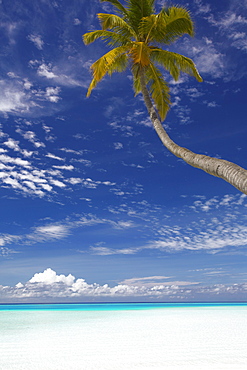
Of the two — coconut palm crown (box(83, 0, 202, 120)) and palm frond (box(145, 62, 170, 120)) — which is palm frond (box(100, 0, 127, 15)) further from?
palm frond (box(145, 62, 170, 120))

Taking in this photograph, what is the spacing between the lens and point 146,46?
357 inches

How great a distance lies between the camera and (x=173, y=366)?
26.2 ft

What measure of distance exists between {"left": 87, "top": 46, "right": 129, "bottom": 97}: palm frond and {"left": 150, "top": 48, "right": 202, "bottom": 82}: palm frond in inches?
38.8

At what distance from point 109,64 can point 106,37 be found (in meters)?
1.41

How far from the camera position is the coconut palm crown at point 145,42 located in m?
8.74

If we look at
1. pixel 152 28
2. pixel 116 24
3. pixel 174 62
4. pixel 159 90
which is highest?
pixel 116 24

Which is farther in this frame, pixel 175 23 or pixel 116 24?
pixel 116 24

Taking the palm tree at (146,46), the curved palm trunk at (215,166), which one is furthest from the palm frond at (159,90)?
the curved palm trunk at (215,166)

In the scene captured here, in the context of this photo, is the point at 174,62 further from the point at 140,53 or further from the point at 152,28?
the point at 140,53

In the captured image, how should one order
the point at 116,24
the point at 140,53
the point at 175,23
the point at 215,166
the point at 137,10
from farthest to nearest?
the point at 137,10 < the point at 116,24 < the point at 175,23 < the point at 140,53 < the point at 215,166

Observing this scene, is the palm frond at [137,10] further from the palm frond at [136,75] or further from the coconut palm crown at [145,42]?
the palm frond at [136,75]

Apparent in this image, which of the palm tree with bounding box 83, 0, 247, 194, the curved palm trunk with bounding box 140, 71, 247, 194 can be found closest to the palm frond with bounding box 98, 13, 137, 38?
the palm tree with bounding box 83, 0, 247, 194

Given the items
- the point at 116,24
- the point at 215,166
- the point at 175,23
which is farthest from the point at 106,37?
the point at 215,166

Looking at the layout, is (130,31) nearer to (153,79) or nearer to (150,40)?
(150,40)
